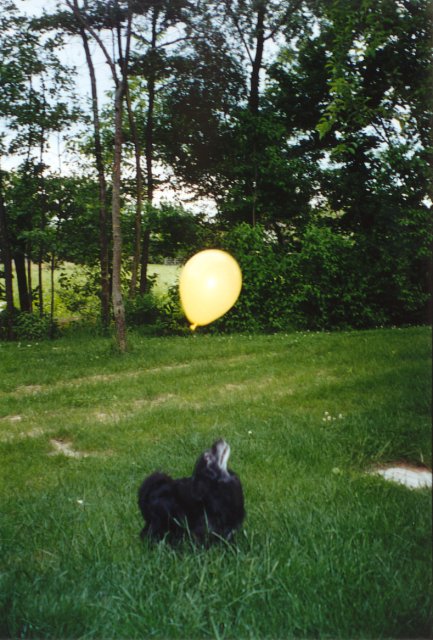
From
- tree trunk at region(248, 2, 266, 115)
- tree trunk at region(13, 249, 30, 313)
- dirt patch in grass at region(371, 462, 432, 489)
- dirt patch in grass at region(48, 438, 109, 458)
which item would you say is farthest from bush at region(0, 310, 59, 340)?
dirt patch in grass at region(371, 462, 432, 489)

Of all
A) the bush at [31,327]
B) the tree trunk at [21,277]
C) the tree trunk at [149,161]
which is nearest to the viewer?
the tree trunk at [149,161]

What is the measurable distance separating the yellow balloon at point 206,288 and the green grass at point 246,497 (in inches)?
40.8

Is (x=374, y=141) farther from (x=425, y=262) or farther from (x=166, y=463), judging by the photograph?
(x=166, y=463)

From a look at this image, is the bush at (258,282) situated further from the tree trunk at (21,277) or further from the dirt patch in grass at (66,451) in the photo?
the tree trunk at (21,277)

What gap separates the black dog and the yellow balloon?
58 centimetres

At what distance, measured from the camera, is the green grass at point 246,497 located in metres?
1.81

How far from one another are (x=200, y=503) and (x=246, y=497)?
68cm

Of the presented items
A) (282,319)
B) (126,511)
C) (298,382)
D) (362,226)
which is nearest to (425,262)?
(362,226)

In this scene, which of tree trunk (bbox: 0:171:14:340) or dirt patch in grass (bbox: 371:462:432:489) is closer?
dirt patch in grass (bbox: 371:462:432:489)

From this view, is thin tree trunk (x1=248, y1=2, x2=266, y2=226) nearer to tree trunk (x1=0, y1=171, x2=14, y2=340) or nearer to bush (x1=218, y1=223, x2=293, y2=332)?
bush (x1=218, y1=223, x2=293, y2=332)

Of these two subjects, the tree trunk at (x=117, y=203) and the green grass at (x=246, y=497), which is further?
the tree trunk at (x=117, y=203)

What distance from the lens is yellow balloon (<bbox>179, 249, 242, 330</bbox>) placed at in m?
2.15

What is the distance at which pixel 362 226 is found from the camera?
12.4 feet

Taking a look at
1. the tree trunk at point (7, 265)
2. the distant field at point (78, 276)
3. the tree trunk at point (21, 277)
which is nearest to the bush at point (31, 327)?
the tree trunk at point (7, 265)
